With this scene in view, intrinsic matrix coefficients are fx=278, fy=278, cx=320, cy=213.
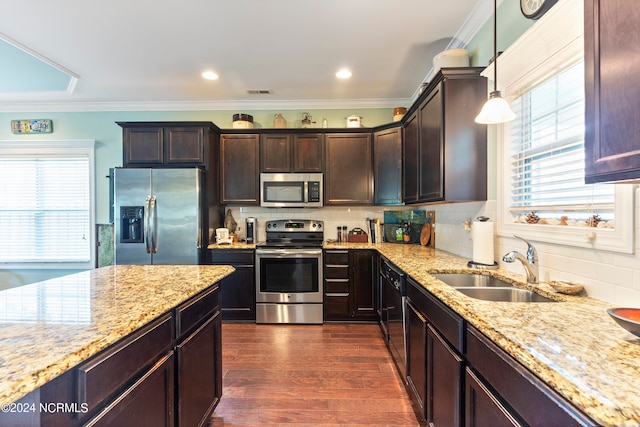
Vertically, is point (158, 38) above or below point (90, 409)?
above

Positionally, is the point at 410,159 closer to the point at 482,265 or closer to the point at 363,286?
the point at 482,265

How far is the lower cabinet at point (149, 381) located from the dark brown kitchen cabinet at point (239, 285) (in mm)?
1526

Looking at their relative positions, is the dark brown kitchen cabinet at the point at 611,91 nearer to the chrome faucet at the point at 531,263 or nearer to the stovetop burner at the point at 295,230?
the chrome faucet at the point at 531,263

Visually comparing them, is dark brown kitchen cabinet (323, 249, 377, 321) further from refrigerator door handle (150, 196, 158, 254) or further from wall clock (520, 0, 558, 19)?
wall clock (520, 0, 558, 19)

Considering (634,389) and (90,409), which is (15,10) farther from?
(634,389)

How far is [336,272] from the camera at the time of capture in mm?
3232

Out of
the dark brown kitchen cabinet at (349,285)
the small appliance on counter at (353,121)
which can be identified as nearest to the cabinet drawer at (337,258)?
the dark brown kitchen cabinet at (349,285)

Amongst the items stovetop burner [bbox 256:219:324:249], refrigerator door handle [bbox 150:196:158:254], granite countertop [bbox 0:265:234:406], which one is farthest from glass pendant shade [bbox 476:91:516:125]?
refrigerator door handle [bbox 150:196:158:254]

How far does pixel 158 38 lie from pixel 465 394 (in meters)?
3.22

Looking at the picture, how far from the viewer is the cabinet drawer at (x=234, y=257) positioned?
327 cm

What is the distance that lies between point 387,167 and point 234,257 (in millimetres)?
2129

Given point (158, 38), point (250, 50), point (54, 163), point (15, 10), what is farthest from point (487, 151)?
point (54, 163)

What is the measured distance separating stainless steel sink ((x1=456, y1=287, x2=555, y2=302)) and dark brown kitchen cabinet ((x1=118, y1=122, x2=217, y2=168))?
9.77 ft

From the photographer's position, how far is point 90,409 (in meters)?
0.80
